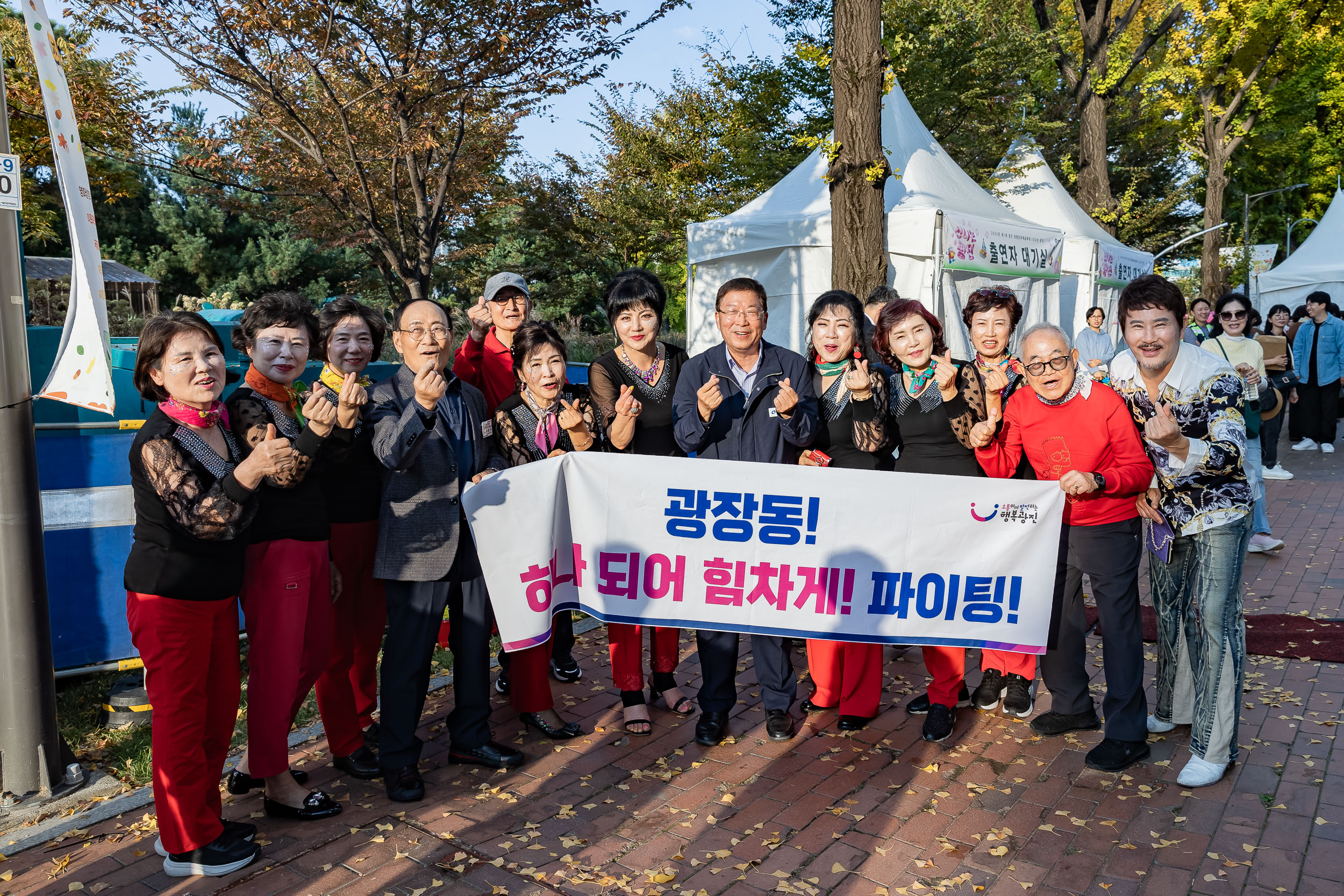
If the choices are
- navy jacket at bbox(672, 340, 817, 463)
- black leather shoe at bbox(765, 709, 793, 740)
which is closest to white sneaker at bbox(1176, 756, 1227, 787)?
black leather shoe at bbox(765, 709, 793, 740)

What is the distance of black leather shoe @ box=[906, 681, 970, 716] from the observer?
460cm

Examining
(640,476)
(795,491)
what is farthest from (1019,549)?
(640,476)

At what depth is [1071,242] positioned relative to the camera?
1534 cm

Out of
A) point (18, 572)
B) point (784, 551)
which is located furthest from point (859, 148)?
point (18, 572)

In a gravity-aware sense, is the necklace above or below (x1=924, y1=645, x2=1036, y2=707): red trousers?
Result: above

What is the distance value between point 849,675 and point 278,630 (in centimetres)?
255

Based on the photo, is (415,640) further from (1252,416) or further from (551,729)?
(1252,416)

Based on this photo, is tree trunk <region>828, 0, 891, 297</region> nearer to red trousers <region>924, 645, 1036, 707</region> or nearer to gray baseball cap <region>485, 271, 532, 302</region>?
gray baseball cap <region>485, 271, 532, 302</region>

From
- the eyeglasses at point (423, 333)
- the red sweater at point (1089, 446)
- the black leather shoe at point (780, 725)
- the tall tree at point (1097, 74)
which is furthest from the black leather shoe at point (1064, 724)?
the tall tree at point (1097, 74)

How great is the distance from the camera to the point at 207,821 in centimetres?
324

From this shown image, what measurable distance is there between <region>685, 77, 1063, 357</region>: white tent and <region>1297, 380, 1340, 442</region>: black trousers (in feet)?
14.2

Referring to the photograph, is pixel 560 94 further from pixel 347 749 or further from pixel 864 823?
pixel 864 823

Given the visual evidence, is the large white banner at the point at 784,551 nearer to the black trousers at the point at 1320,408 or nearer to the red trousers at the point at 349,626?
the red trousers at the point at 349,626

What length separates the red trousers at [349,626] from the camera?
3.85 meters
